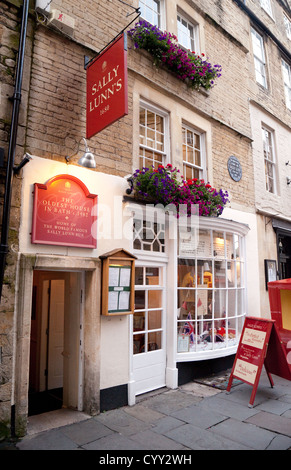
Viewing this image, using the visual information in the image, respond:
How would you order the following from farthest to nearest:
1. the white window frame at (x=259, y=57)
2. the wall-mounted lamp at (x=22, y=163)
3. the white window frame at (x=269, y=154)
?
the white window frame at (x=259, y=57) → the white window frame at (x=269, y=154) → the wall-mounted lamp at (x=22, y=163)

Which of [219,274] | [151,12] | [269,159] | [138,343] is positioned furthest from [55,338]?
[269,159]

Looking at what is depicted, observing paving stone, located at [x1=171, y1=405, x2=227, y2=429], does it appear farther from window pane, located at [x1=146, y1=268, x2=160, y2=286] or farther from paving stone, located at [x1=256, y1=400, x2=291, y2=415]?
window pane, located at [x1=146, y1=268, x2=160, y2=286]

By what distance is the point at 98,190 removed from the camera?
5230 millimetres

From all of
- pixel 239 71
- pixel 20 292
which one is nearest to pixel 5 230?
pixel 20 292

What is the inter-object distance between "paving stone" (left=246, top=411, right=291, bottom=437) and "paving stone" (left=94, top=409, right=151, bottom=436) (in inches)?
61.9

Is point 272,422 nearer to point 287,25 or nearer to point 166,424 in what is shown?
point 166,424

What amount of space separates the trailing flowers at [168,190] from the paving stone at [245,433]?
3574mm

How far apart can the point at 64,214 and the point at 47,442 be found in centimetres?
296

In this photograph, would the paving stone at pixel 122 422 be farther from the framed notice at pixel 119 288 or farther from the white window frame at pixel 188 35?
the white window frame at pixel 188 35

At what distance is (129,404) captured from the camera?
5195 millimetres

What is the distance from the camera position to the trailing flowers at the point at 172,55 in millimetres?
6305

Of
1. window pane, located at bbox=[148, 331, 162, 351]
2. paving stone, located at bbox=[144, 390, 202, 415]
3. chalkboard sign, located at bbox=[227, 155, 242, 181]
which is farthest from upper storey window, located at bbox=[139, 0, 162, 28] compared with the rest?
paving stone, located at bbox=[144, 390, 202, 415]

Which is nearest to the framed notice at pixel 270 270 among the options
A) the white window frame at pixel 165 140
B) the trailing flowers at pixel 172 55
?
the white window frame at pixel 165 140

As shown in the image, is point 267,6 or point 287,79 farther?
point 287,79
